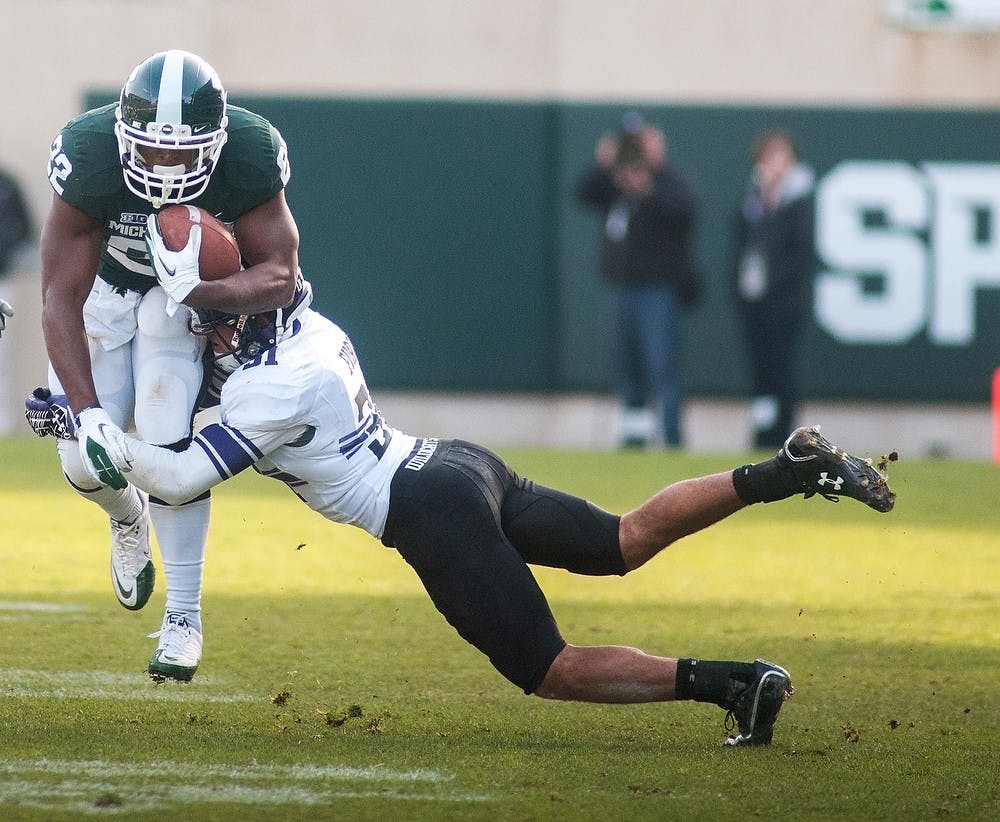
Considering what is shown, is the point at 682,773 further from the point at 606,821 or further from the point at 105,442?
the point at 105,442

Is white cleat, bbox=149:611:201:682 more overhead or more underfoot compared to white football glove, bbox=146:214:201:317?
more underfoot

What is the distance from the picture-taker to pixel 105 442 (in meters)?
3.94

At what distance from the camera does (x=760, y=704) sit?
12.7 ft

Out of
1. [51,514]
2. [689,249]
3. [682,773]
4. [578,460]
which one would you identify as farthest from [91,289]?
[689,249]

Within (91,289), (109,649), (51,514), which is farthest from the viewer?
(51,514)

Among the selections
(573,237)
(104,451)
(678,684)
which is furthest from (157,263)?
(573,237)

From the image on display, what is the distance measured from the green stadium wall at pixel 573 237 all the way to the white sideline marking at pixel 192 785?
27.5 ft

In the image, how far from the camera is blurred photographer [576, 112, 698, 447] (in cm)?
1042

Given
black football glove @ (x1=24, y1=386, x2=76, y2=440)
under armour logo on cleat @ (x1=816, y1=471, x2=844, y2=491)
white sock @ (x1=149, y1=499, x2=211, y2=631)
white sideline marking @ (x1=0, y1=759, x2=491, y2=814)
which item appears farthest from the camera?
white sock @ (x1=149, y1=499, x2=211, y2=631)

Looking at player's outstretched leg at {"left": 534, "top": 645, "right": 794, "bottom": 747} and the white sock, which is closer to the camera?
player's outstretched leg at {"left": 534, "top": 645, "right": 794, "bottom": 747}

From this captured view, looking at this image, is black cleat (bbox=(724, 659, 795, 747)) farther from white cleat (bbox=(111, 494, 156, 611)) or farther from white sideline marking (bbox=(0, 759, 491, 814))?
white cleat (bbox=(111, 494, 156, 611))

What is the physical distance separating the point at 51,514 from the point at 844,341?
250 inches

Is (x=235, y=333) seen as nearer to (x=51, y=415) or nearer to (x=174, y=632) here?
(x=51, y=415)

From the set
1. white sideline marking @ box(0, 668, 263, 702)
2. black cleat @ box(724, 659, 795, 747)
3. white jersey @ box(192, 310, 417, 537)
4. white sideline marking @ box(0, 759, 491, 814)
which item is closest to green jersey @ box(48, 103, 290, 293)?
white jersey @ box(192, 310, 417, 537)
